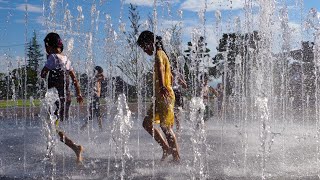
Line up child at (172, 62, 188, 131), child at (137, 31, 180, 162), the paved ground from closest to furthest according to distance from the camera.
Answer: the paved ground < child at (137, 31, 180, 162) < child at (172, 62, 188, 131)

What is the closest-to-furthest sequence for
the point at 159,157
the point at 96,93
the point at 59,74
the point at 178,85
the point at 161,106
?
the point at 161,106
the point at 59,74
the point at 159,157
the point at 178,85
the point at 96,93

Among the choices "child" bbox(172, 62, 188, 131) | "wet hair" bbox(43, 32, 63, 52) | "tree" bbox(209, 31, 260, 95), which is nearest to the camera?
"wet hair" bbox(43, 32, 63, 52)

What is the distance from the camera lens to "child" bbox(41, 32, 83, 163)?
15.8ft

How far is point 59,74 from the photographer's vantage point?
4.84m

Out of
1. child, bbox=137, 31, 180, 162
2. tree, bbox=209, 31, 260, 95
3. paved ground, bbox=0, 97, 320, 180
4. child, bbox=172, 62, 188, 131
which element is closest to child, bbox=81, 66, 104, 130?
paved ground, bbox=0, 97, 320, 180

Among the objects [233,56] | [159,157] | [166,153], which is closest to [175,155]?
[166,153]

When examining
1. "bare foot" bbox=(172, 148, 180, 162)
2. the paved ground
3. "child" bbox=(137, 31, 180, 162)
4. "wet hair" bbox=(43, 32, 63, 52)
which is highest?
"wet hair" bbox=(43, 32, 63, 52)

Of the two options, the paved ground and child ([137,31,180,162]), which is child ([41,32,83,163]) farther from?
child ([137,31,180,162])

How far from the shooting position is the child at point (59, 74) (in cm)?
481

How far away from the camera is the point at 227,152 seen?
5.84 metres

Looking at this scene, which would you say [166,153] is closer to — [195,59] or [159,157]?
[159,157]

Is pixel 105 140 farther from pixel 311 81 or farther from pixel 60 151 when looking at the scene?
pixel 311 81

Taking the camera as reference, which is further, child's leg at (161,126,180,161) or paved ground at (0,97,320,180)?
child's leg at (161,126,180,161)

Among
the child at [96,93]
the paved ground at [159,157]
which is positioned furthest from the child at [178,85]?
the child at [96,93]
